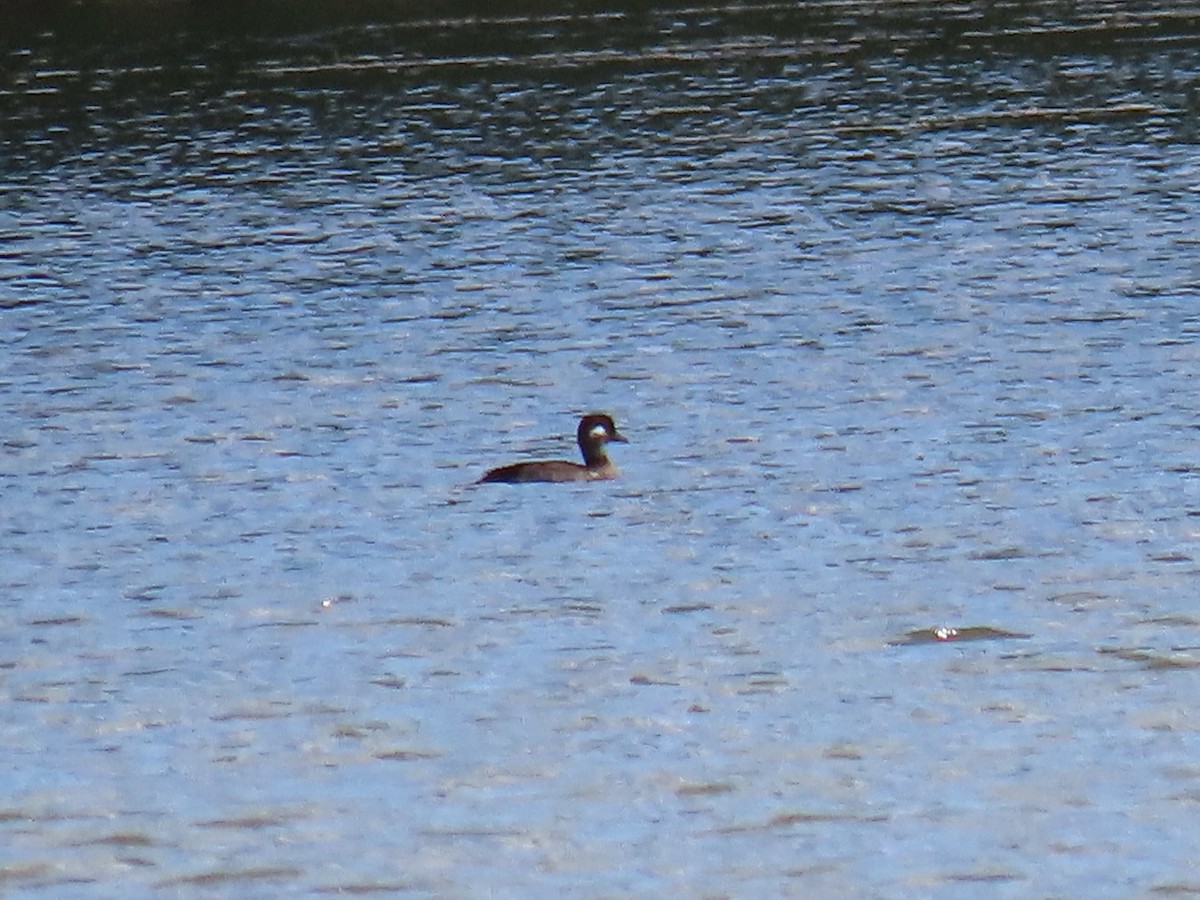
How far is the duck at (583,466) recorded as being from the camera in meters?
29.8

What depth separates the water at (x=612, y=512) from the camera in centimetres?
1900

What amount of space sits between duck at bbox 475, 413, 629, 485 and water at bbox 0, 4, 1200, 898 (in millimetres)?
204

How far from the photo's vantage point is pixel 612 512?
28562 millimetres

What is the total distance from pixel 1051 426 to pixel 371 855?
51.4 ft

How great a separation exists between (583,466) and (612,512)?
1.60 m

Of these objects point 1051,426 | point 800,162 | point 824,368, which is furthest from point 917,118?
point 1051,426

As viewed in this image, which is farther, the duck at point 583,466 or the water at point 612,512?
the duck at point 583,466

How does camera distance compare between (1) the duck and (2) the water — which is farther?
(1) the duck

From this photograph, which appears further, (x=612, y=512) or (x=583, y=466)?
(x=583, y=466)

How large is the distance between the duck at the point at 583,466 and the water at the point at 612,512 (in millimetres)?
204

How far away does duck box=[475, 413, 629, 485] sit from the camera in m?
29.8

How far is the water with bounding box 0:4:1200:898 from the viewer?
1900cm

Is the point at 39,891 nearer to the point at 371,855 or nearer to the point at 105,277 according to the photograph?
the point at 371,855

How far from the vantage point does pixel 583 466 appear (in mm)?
30047
